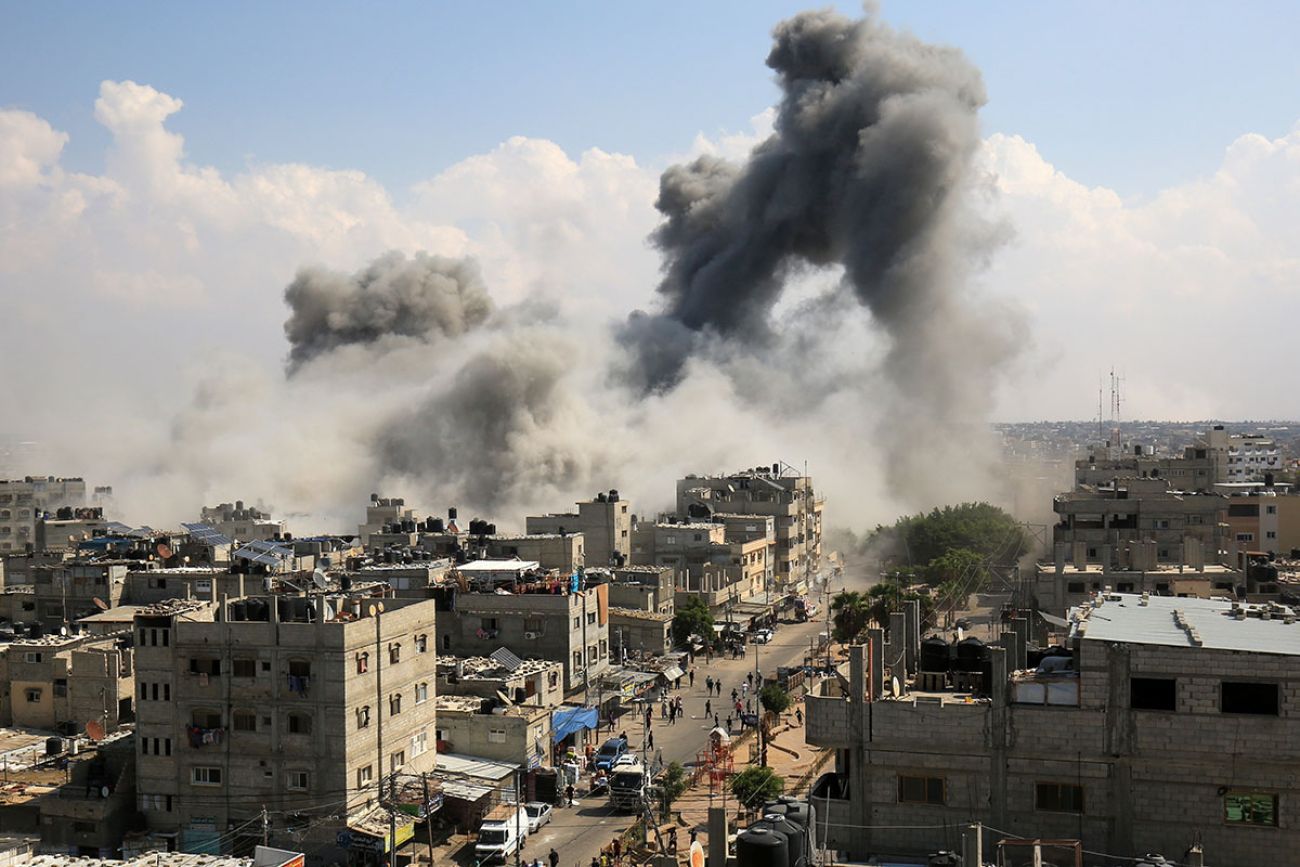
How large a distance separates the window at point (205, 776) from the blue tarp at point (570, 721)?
7.05m

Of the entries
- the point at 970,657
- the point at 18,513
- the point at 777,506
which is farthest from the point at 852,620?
the point at 18,513

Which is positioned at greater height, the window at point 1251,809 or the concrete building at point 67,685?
the window at point 1251,809

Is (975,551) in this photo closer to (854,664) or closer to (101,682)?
(101,682)

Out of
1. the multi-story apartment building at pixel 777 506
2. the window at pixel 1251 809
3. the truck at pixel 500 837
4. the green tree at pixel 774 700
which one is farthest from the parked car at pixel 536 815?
the multi-story apartment building at pixel 777 506

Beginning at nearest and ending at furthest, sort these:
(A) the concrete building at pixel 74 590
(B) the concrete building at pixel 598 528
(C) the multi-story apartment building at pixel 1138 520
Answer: (A) the concrete building at pixel 74 590 → (C) the multi-story apartment building at pixel 1138 520 → (B) the concrete building at pixel 598 528

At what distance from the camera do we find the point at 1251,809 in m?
14.4

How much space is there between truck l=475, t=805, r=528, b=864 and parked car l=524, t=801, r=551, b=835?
0.37m

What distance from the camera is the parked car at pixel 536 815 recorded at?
24.7 m

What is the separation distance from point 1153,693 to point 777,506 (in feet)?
143

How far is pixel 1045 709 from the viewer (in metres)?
14.8

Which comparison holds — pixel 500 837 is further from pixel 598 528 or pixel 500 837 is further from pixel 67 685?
pixel 598 528

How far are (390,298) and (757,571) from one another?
156 feet

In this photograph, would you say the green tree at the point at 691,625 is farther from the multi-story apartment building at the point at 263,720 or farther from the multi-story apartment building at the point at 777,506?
the multi-story apartment building at the point at 263,720

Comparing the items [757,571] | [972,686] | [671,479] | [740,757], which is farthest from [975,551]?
[972,686]
